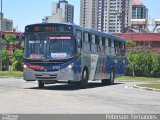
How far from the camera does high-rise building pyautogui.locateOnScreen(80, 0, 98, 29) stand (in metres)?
121

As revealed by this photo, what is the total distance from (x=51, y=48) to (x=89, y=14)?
97.8m

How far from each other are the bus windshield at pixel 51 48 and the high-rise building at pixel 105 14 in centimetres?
9527

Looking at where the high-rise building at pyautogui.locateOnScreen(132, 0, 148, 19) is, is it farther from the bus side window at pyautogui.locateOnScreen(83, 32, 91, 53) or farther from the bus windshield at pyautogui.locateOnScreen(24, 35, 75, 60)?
the bus windshield at pyautogui.locateOnScreen(24, 35, 75, 60)

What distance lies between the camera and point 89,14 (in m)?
121

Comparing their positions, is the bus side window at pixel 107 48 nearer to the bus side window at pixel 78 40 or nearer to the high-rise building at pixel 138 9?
the bus side window at pixel 78 40

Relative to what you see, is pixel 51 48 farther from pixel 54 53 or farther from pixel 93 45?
pixel 93 45

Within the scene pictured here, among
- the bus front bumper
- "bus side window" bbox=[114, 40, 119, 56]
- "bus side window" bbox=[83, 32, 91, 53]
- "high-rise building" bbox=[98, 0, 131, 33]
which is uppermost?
"high-rise building" bbox=[98, 0, 131, 33]

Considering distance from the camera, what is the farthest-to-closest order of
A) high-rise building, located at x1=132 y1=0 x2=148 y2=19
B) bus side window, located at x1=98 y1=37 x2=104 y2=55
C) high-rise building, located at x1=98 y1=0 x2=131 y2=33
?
high-rise building, located at x1=132 y1=0 x2=148 y2=19
high-rise building, located at x1=98 y1=0 x2=131 y2=33
bus side window, located at x1=98 y1=37 x2=104 y2=55

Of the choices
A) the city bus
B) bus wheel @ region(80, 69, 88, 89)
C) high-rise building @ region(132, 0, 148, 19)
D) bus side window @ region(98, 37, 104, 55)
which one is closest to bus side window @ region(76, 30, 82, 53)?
the city bus

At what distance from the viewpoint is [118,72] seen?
109ft

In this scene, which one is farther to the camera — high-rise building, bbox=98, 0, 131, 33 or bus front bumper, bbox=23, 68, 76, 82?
high-rise building, bbox=98, 0, 131, 33

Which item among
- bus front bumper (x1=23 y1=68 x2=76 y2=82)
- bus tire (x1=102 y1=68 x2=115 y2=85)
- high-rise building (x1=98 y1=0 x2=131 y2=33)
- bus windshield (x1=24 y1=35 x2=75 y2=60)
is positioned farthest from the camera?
high-rise building (x1=98 y1=0 x2=131 y2=33)

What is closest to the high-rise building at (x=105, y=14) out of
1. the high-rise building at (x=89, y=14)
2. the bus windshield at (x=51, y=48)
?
the high-rise building at (x=89, y=14)

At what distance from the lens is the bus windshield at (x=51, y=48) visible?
23469 mm
